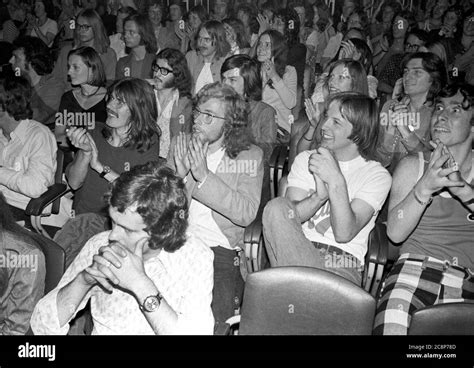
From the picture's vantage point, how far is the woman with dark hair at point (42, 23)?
477cm

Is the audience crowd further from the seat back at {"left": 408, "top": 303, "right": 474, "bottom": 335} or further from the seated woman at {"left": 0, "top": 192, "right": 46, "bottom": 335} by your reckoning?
the seat back at {"left": 408, "top": 303, "right": 474, "bottom": 335}

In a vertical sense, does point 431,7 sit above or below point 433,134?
above

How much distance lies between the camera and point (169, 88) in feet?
9.66

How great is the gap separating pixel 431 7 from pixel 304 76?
5.72 feet

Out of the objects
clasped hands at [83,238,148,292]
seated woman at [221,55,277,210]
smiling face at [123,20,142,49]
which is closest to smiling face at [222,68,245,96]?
seated woman at [221,55,277,210]

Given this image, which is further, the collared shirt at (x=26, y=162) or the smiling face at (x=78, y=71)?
the smiling face at (x=78, y=71)

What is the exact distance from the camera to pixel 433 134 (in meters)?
2.02

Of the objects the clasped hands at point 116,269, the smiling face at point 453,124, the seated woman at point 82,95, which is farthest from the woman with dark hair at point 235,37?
the clasped hands at point 116,269

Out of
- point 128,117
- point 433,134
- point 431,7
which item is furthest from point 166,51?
point 431,7

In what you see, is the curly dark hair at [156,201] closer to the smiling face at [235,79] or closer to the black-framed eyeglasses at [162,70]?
the smiling face at [235,79]

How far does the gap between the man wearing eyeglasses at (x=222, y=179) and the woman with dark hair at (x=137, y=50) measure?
1.47 meters

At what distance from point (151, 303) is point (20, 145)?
1.35 metres

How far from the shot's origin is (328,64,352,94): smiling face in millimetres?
2615
